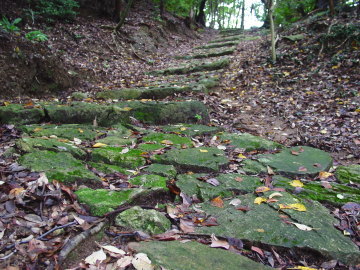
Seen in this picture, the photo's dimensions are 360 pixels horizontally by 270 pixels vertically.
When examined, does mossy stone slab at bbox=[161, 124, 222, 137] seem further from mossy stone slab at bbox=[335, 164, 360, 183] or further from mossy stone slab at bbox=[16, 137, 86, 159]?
mossy stone slab at bbox=[335, 164, 360, 183]

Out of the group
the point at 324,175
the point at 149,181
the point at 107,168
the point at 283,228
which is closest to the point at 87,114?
the point at 107,168

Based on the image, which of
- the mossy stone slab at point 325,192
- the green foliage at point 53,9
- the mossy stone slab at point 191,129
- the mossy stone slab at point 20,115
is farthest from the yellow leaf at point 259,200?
the green foliage at point 53,9

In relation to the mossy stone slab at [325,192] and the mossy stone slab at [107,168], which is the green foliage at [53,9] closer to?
the mossy stone slab at [107,168]

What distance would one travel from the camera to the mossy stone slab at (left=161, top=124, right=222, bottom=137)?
13.4 feet

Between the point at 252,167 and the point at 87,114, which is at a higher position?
the point at 87,114

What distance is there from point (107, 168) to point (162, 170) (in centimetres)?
55

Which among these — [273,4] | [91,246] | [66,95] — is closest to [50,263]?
[91,246]

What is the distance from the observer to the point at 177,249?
168cm

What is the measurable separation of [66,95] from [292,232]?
545cm

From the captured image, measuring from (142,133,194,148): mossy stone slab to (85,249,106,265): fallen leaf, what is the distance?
200cm

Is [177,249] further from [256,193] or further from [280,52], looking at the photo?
[280,52]

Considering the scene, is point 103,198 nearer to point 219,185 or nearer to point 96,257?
point 96,257

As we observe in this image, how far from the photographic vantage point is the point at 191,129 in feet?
13.8

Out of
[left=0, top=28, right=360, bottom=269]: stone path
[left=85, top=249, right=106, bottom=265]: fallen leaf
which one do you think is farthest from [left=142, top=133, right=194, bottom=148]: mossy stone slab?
[left=85, top=249, right=106, bottom=265]: fallen leaf
